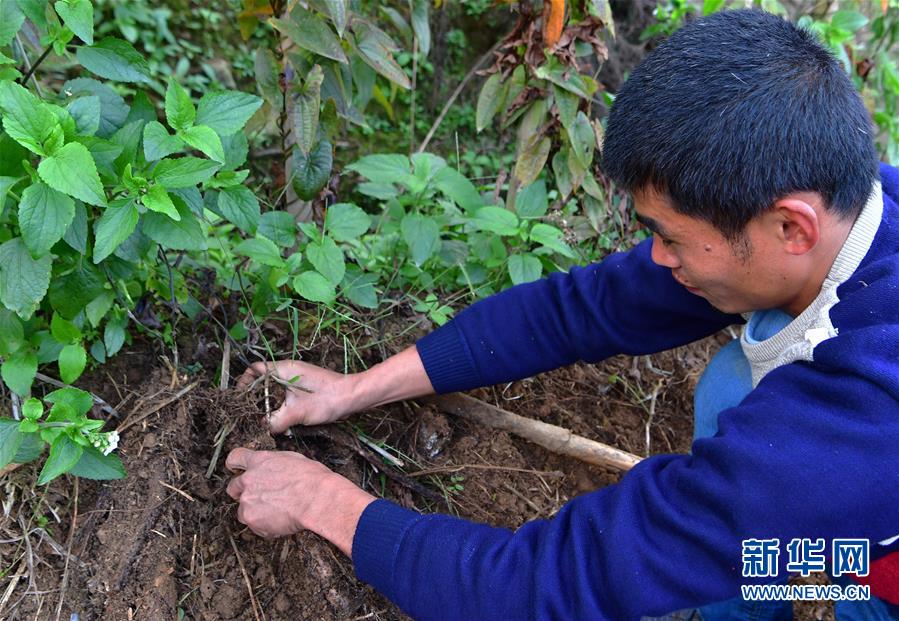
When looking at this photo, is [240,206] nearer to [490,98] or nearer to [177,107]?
[177,107]

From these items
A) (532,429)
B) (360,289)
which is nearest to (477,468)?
→ (532,429)

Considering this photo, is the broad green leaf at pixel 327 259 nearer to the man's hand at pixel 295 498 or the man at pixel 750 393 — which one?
the man's hand at pixel 295 498

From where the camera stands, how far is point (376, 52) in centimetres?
188

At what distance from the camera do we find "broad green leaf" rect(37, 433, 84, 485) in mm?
1353

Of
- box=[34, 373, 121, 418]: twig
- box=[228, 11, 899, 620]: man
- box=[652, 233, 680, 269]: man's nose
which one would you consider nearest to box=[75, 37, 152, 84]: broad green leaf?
box=[34, 373, 121, 418]: twig

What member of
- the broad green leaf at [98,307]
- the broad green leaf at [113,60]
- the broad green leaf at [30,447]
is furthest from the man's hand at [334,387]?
the broad green leaf at [113,60]

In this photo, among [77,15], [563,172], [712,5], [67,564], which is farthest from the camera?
[712,5]

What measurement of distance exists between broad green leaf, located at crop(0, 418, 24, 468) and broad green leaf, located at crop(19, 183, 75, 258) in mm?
335

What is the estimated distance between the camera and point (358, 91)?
2.08m

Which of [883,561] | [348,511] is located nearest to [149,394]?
[348,511]

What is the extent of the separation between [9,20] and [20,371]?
612 millimetres

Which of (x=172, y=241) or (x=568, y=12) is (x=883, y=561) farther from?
(x=568, y=12)

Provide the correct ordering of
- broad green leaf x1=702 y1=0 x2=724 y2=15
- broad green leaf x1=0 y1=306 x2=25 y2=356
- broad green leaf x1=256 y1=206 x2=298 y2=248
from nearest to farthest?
broad green leaf x1=0 y1=306 x2=25 y2=356
broad green leaf x1=256 y1=206 x2=298 y2=248
broad green leaf x1=702 y1=0 x2=724 y2=15

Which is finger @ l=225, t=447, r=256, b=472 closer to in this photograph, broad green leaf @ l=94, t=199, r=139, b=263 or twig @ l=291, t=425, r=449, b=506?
twig @ l=291, t=425, r=449, b=506
